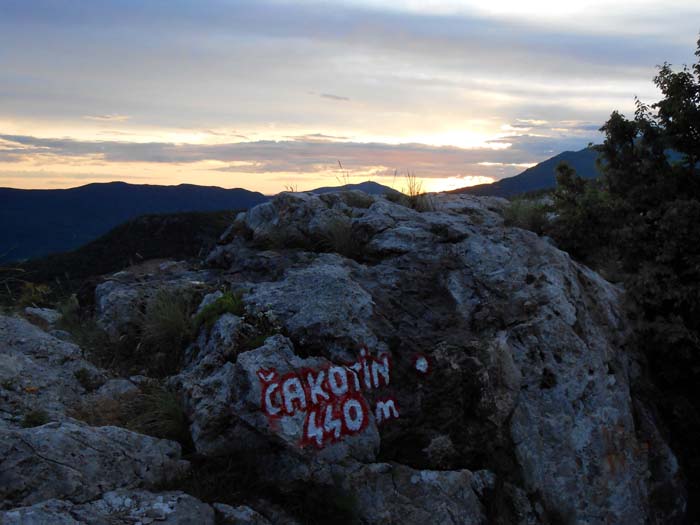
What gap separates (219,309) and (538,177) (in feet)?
173

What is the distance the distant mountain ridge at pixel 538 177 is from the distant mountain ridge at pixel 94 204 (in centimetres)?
3902

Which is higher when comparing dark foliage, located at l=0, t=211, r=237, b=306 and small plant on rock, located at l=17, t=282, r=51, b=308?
small plant on rock, located at l=17, t=282, r=51, b=308

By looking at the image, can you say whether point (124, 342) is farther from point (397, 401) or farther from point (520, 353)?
point (520, 353)

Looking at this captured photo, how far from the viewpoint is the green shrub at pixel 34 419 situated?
5254 mm

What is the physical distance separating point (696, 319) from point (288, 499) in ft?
24.3

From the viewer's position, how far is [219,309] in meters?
6.68

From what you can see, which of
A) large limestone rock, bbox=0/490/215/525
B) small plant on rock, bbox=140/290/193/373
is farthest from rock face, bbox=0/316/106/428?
large limestone rock, bbox=0/490/215/525

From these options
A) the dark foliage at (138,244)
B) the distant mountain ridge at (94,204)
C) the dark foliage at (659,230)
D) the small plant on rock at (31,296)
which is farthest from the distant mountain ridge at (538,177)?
the distant mountain ridge at (94,204)

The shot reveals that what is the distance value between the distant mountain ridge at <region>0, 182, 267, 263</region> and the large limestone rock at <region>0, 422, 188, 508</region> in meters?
77.3

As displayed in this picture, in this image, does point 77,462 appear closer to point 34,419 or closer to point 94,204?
point 34,419

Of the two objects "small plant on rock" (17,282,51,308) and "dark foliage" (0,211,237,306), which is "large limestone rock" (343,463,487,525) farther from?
"dark foliage" (0,211,237,306)

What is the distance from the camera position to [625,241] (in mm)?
10031

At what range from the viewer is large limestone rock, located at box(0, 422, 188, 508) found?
4.39m

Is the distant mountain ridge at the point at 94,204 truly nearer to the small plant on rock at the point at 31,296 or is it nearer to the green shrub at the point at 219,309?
the small plant on rock at the point at 31,296
